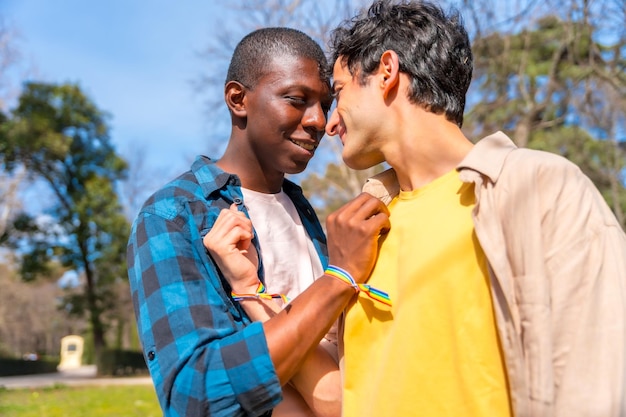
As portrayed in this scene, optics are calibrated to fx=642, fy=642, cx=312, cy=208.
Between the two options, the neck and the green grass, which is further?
the green grass

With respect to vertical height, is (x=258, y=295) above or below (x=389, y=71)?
below

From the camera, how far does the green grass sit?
1030cm

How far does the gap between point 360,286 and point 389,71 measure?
660mm

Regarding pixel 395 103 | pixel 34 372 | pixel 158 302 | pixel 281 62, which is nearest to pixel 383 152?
pixel 395 103

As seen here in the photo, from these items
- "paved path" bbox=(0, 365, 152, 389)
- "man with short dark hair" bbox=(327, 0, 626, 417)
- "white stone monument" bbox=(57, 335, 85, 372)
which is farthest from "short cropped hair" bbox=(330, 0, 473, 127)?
"white stone monument" bbox=(57, 335, 85, 372)

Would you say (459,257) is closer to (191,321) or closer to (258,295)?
(258,295)

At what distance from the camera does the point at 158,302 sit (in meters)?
1.89

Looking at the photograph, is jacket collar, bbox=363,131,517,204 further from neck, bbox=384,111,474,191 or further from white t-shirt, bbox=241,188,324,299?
white t-shirt, bbox=241,188,324,299

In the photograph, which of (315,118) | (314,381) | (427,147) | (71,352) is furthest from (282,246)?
(71,352)

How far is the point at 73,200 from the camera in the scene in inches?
973

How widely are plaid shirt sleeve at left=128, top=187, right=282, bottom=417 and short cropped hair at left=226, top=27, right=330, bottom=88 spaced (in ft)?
2.20

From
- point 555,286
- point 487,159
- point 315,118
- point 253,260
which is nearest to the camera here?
point 555,286

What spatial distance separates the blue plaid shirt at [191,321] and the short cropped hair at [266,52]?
521 millimetres

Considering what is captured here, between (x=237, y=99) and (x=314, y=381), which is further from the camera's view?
(x=237, y=99)
